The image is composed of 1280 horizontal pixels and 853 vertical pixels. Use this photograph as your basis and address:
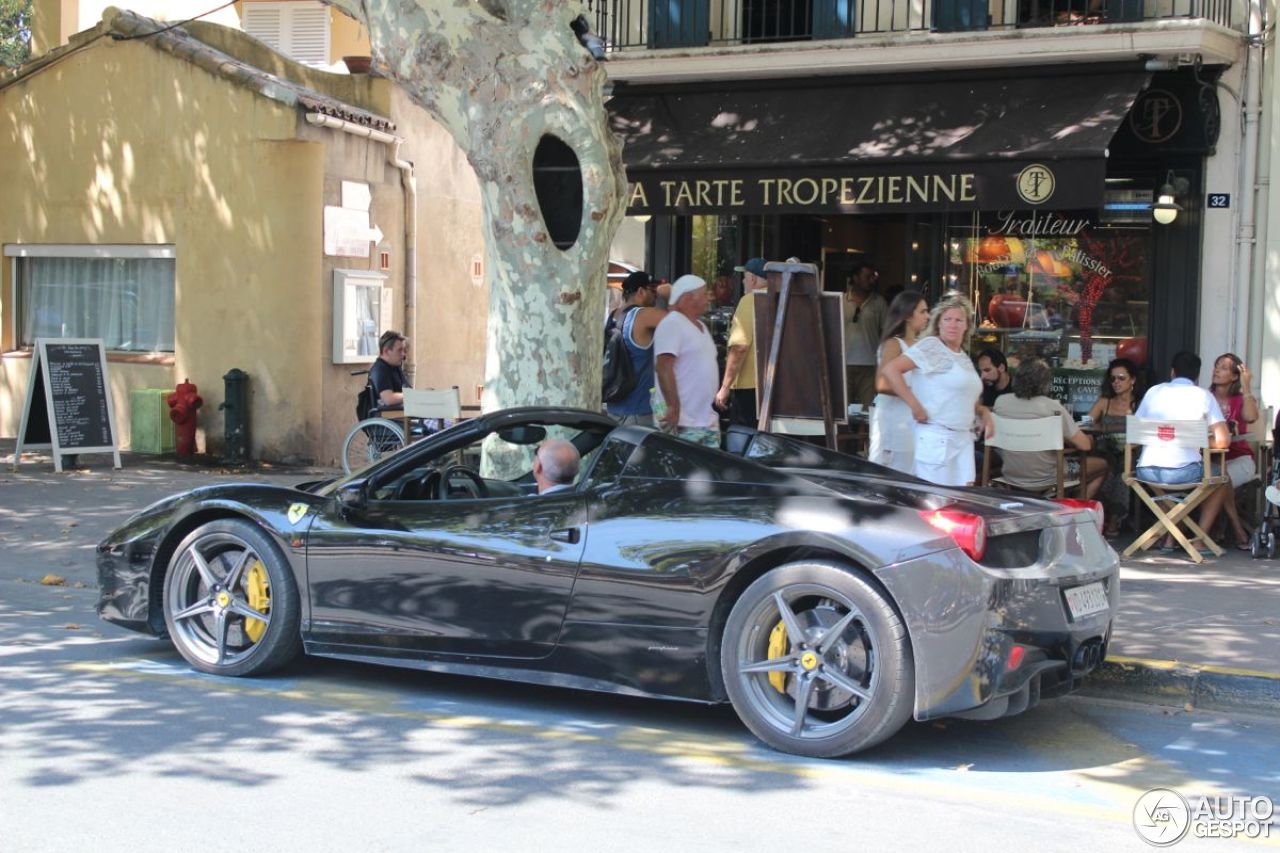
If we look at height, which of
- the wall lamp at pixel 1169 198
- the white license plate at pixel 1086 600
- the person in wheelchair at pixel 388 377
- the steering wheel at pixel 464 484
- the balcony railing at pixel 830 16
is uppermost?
the balcony railing at pixel 830 16

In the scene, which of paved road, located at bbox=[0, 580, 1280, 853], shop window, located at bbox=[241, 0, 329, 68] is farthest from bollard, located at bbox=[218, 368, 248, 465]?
shop window, located at bbox=[241, 0, 329, 68]

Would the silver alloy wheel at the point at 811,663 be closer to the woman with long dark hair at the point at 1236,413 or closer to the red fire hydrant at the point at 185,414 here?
the woman with long dark hair at the point at 1236,413

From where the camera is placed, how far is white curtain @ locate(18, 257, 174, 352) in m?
16.9

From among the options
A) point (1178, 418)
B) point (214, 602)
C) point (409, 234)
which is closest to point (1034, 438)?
point (1178, 418)

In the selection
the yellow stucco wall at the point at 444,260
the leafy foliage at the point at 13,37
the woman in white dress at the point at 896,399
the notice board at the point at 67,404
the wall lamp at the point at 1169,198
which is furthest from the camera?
the leafy foliage at the point at 13,37

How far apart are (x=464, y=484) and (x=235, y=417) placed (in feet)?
30.5

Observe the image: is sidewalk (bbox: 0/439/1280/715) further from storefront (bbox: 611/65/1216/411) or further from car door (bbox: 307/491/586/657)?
car door (bbox: 307/491/586/657)

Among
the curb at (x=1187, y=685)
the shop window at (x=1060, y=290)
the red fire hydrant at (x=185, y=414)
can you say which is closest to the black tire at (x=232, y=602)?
the curb at (x=1187, y=685)

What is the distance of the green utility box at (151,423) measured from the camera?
16141mm

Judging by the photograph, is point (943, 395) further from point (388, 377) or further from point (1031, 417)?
point (388, 377)

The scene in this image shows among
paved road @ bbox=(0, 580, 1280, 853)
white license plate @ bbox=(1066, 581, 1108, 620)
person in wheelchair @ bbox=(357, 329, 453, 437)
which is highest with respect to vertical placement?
person in wheelchair @ bbox=(357, 329, 453, 437)

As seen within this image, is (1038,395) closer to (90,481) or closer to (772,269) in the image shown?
(772,269)

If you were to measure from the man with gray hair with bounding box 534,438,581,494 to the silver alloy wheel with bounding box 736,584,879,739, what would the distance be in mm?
1233

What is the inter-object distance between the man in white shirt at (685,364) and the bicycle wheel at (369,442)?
4.34 meters
